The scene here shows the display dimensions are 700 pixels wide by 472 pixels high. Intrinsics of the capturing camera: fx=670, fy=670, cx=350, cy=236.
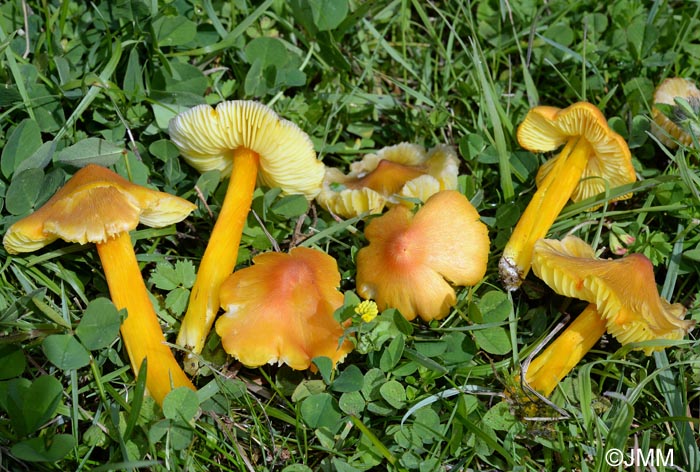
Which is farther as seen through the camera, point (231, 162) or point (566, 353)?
Result: point (231, 162)

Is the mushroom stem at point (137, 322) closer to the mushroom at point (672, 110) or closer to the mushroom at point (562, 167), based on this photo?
the mushroom at point (562, 167)

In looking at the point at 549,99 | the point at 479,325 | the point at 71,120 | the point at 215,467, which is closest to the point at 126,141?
the point at 71,120

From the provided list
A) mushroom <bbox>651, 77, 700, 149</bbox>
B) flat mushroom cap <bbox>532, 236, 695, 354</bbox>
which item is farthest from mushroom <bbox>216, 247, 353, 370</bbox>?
mushroom <bbox>651, 77, 700, 149</bbox>

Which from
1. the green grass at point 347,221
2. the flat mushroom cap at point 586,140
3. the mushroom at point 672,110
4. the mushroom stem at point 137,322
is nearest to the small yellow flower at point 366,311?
the green grass at point 347,221

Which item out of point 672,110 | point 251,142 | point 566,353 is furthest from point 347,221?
point 672,110

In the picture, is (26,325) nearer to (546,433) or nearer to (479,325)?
(479,325)

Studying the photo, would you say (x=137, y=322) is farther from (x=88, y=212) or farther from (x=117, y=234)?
(x=88, y=212)

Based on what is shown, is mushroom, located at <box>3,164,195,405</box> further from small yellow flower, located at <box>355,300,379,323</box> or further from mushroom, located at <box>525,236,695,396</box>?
mushroom, located at <box>525,236,695,396</box>
